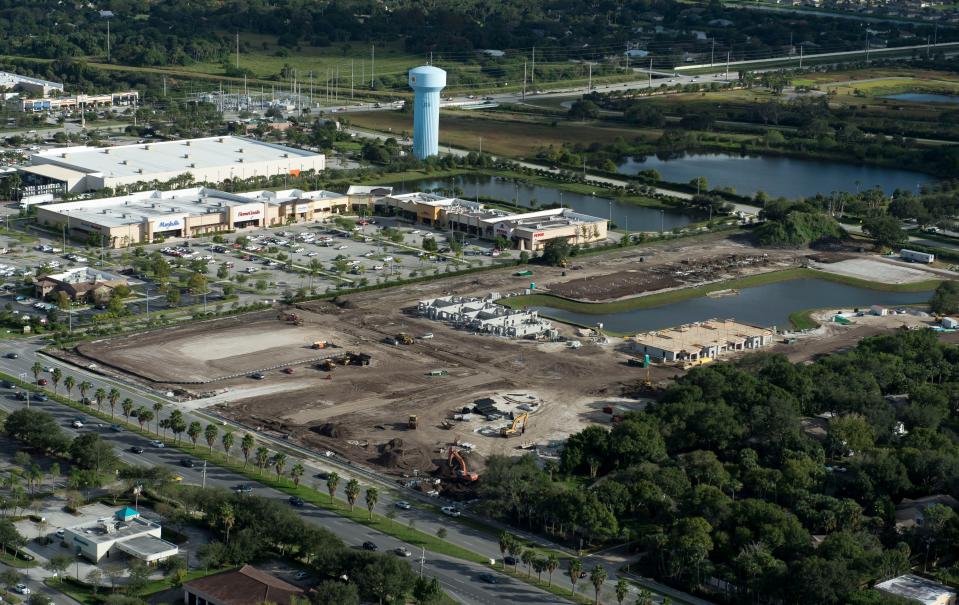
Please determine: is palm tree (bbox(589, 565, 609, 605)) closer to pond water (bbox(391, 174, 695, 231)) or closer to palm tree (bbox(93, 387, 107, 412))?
palm tree (bbox(93, 387, 107, 412))

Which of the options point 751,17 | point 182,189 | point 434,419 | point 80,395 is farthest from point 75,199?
point 751,17

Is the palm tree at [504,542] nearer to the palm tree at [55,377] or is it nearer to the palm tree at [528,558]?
the palm tree at [528,558]

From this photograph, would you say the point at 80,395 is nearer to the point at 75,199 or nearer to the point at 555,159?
the point at 75,199

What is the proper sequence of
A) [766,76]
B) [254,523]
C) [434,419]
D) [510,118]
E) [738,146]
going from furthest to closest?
[766,76] < [510,118] < [738,146] < [434,419] < [254,523]

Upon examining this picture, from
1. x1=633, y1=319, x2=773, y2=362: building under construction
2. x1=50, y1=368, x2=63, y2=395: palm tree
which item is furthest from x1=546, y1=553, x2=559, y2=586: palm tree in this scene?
x1=50, y1=368, x2=63, y2=395: palm tree

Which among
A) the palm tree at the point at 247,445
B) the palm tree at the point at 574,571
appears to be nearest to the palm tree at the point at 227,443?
the palm tree at the point at 247,445

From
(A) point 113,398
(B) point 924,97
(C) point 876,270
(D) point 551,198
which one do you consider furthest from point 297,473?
(B) point 924,97

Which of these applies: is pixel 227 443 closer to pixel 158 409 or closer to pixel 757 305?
pixel 158 409
